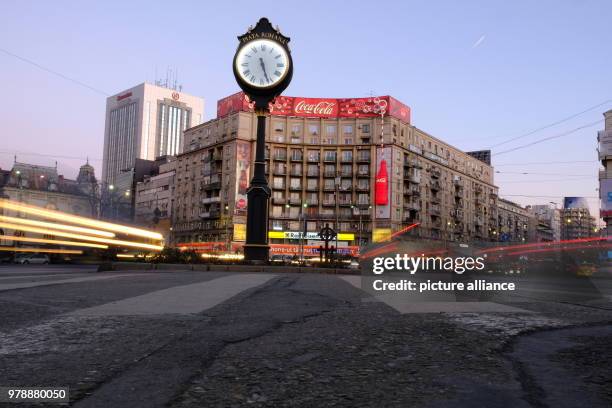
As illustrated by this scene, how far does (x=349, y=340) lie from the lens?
436cm

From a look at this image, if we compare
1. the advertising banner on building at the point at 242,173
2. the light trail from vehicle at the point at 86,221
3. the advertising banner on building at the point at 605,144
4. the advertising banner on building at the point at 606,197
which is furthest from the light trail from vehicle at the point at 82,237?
the advertising banner on building at the point at 605,144

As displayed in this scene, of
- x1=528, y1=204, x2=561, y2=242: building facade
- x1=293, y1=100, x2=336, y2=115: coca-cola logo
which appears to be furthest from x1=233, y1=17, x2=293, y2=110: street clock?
x1=528, y1=204, x2=561, y2=242: building facade

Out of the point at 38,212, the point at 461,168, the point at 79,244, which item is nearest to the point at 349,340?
A: the point at 38,212

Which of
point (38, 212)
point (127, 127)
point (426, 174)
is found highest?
point (127, 127)

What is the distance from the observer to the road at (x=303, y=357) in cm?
264

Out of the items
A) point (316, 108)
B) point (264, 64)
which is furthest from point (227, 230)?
point (264, 64)

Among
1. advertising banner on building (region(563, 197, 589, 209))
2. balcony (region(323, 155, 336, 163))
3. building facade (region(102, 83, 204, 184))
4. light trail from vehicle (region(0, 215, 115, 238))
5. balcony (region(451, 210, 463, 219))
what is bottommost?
light trail from vehicle (region(0, 215, 115, 238))

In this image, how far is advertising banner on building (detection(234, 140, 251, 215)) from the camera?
73000 millimetres

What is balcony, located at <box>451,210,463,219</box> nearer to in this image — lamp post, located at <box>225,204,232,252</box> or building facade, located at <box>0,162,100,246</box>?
lamp post, located at <box>225,204,232,252</box>

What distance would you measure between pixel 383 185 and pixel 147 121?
425 feet

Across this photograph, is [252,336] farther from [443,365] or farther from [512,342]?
→ [512,342]

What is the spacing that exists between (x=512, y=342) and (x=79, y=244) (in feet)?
127

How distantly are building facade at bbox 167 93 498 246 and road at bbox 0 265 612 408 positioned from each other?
6514 centimetres

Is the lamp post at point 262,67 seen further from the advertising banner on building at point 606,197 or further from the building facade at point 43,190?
the building facade at point 43,190
